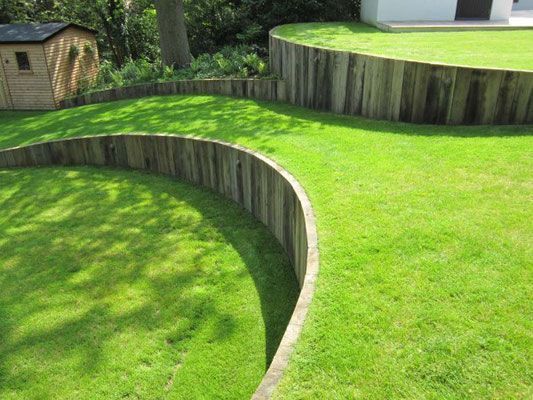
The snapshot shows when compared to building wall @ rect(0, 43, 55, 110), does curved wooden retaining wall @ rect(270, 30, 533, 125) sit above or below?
above

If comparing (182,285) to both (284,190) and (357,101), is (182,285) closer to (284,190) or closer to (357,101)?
(284,190)

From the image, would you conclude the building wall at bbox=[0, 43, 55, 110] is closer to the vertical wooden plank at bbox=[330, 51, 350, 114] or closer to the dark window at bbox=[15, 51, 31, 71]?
the dark window at bbox=[15, 51, 31, 71]

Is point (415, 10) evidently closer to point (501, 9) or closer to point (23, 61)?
point (501, 9)

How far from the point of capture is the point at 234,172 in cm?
750

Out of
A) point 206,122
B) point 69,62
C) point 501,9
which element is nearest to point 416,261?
point 206,122

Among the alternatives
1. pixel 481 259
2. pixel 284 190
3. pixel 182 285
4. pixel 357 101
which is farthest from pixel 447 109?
pixel 182 285

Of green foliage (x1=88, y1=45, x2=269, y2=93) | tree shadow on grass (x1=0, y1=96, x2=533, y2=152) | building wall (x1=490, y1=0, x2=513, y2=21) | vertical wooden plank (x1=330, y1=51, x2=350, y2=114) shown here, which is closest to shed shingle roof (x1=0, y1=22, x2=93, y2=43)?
green foliage (x1=88, y1=45, x2=269, y2=93)

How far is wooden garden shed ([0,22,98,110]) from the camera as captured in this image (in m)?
15.1

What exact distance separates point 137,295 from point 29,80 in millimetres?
12863

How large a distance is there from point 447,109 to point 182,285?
16.1ft

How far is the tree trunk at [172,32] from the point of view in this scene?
1465 cm

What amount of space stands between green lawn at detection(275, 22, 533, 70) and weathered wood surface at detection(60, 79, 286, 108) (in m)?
1.64

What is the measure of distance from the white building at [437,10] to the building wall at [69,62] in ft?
35.5

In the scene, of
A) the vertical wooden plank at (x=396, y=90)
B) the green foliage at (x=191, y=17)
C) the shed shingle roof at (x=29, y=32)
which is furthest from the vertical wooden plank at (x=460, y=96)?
the shed shingle roof at (x=29, y=32)
